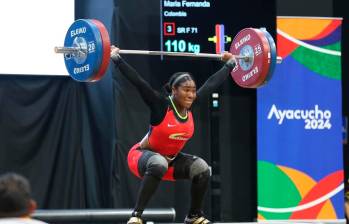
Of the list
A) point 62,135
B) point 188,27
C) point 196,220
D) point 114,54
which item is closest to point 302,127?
point 188,27

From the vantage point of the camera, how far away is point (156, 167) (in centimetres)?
460

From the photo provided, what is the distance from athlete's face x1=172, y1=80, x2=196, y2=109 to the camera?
4871mm

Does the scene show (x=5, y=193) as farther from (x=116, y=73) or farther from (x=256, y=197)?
(x=256, y=197)

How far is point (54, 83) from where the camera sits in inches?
294

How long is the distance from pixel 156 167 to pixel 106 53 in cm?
96

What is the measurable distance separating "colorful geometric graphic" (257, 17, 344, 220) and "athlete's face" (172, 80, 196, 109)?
9.00ft

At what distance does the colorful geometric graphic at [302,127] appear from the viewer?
24.6ft

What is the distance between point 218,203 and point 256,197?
626 millimetres

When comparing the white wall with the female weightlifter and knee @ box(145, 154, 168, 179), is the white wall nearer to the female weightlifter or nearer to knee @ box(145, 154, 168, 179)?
the female weightlifter

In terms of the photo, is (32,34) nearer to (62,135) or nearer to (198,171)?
(62,135)

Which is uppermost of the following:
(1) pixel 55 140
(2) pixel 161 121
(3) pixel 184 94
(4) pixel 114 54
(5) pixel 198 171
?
(4) pixel 114 54

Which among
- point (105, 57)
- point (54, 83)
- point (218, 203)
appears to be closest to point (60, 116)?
point (54, 83)

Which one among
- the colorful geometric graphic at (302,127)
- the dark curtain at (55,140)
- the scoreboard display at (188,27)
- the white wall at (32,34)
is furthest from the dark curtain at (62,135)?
the colorful geometric graphic at (302,127)

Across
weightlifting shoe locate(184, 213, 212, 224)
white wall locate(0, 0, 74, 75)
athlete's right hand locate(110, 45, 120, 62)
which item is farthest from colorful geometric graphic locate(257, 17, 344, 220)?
athlete's right hand locate(110, 45, 120, 62)
